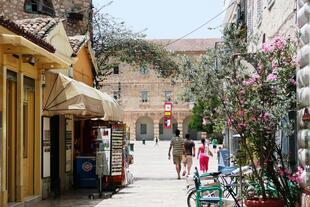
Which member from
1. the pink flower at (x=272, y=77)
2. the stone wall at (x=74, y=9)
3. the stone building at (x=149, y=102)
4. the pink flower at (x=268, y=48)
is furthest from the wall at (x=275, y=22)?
the stone building at (x=149, y=102)

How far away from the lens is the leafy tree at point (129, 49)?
1052 inches

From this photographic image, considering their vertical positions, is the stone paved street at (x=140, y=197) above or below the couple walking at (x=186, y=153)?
below

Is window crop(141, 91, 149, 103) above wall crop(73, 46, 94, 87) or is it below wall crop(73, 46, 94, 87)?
above

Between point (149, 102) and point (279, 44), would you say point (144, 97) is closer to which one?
point (149, 102)

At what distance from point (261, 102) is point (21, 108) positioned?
20.1 feet

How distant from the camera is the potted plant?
968 centimetres

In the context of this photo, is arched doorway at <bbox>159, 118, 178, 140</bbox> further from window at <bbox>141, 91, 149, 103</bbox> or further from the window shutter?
the window shutter

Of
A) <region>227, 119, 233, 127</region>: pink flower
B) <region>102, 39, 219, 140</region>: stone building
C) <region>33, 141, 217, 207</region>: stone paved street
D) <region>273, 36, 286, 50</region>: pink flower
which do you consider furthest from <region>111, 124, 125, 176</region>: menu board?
<region>102, 39, 219, 140</region>: stone building

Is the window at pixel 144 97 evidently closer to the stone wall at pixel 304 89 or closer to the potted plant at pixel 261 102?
the potted plant at pixel 261 102

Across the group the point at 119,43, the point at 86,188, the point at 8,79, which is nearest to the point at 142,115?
the point at 119,43

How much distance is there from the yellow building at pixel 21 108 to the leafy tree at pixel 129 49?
36.2 ft

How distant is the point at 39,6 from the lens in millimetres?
26219

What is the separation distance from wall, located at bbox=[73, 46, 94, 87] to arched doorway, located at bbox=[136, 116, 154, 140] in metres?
71.8

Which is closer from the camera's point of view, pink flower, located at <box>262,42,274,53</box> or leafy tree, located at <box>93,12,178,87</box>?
pink flower, located at <box>262,42,274,53</box>
